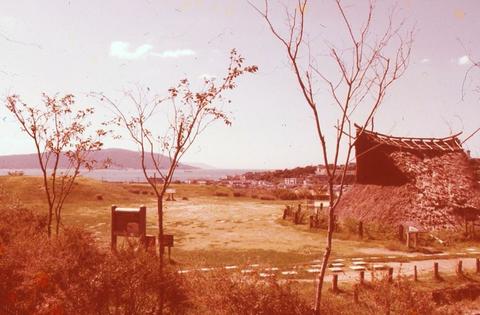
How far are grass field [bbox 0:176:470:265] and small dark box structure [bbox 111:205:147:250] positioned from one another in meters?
2.06

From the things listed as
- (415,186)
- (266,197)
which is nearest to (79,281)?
(415,186)

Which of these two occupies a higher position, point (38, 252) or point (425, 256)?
point (38, 252)

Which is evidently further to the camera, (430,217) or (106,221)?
(106,221)

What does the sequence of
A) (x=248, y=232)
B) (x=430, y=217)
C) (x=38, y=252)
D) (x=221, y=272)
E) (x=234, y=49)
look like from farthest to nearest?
(x=248, y=232), (x=430, y=217), (x=234, y=49), (x=38, y=252), (x=221, y=272)

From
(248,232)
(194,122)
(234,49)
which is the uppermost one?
(234,49)

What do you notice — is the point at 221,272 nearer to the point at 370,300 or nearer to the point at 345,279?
the point at 370,300

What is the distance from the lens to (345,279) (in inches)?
570

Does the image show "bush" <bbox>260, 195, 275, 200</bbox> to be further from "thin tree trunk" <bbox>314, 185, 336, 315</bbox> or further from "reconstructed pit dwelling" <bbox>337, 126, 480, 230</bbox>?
"thin tree trunk" <bbox>314, 185, 336, 315</bbox>

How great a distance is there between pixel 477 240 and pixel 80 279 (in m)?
19.9

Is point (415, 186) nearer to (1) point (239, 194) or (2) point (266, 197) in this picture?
(2) point (266, 197)

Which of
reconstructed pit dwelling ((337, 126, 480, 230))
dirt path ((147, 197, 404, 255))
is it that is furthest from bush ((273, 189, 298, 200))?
reconstructed pit dwelling ((337, 126, 480, 230))

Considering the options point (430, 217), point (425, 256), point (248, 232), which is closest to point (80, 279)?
point (425, 256)

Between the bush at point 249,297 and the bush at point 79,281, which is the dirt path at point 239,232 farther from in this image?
the bush at point 249,297

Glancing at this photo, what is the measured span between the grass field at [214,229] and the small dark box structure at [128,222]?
206cm
